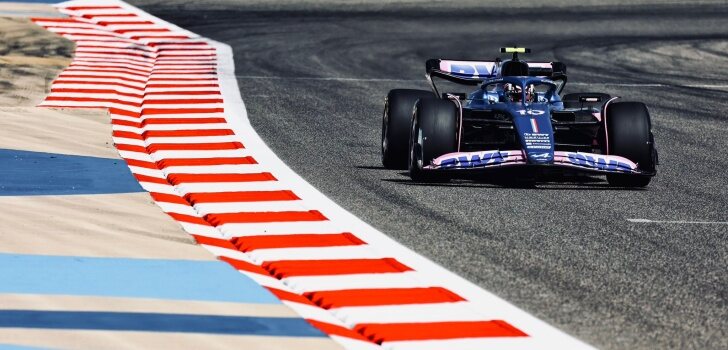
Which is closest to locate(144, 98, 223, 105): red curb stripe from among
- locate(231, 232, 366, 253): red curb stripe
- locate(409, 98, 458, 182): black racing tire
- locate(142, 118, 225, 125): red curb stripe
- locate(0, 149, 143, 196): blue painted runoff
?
locate(142, 118, 225, 125): red curb stripe

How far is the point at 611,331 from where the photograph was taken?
7211mm

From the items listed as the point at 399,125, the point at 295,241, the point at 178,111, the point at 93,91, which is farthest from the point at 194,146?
the point at 93,91

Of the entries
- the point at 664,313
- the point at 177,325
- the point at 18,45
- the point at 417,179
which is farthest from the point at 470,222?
the point at 18,45

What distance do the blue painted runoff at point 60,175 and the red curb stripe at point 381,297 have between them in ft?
12.3

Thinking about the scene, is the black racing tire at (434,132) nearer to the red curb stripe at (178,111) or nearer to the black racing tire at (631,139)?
the black racing tire at (631,139)

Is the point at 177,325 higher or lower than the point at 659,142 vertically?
higher

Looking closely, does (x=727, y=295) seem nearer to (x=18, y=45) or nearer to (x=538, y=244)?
(x=538, y=244)

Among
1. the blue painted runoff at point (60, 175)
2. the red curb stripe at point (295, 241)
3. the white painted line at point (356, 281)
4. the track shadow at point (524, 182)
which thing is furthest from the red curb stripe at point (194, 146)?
the white painted line at point (356, 281)

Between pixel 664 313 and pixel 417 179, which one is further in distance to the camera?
pixel 417 179

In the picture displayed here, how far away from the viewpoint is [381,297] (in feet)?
25.7

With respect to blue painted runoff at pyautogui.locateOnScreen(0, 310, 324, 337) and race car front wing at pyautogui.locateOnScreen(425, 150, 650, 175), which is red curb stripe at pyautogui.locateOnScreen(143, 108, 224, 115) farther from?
blue painted runoff at pyautogui.locateOnScreen(0, 310, 324, 337)

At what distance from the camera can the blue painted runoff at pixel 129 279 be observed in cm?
777

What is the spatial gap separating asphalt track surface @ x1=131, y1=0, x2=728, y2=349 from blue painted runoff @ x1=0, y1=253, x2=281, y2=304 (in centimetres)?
141

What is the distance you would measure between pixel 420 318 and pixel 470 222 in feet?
10.3
